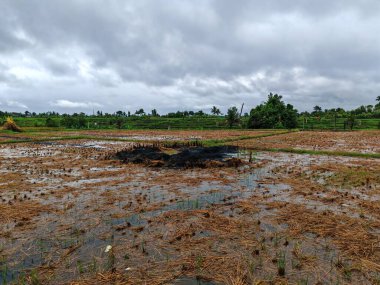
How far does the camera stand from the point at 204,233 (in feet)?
18.1

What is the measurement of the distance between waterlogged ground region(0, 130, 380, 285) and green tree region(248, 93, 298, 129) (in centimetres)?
4414

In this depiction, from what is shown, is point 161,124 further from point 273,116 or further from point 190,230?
point 190,230

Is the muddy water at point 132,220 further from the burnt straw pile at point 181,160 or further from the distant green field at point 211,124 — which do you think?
the distant green field at point 211,124

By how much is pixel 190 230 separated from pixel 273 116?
5116 centimetres

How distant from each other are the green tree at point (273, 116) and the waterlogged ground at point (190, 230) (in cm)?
4414

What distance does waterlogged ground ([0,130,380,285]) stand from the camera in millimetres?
4133

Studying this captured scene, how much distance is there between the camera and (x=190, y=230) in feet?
18.5

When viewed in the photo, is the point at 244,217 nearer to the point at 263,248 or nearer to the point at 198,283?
the point at 263,248

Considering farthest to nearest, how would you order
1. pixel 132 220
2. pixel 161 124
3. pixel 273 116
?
pixel 161 124, pixel 273 116, pixel 132 220

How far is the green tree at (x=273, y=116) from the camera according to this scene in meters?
53.4

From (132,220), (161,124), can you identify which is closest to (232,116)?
(161,124)

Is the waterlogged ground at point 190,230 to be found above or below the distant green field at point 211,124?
below

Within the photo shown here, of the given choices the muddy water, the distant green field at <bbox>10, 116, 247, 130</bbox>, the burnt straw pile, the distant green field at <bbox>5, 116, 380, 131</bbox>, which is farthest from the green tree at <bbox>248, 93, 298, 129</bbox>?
the muddy water

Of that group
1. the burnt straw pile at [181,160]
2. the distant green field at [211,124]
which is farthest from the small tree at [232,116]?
the burnt straw pile at [181,160]
